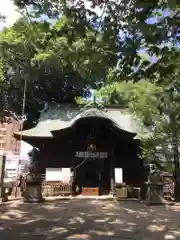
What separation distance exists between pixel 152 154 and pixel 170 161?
1317 mm

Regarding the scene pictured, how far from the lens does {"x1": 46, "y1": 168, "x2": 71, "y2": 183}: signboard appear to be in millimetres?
15938

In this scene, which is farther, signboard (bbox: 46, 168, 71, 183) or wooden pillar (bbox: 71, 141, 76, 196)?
wooden pillar (bbox: 71, 141, 76, 196)

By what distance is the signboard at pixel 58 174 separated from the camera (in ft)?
52.3

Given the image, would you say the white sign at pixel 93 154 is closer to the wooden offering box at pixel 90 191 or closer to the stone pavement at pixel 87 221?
the wooden offering box at pixel 90 191

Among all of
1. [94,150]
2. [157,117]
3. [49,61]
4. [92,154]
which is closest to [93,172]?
[92,154]

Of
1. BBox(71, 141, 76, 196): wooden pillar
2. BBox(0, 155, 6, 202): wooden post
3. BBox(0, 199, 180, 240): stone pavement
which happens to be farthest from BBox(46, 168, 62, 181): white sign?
BBox(0, 155, 6, 202): wooden post

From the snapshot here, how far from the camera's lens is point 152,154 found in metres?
15.3

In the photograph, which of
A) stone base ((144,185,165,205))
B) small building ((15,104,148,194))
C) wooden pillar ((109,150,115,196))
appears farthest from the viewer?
small building ((15,104,148,194))

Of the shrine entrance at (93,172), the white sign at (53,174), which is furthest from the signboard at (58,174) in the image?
the shrine entrance at (93,172)

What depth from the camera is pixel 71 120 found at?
18734mm

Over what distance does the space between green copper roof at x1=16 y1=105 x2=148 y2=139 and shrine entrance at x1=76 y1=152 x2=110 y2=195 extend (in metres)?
2.05

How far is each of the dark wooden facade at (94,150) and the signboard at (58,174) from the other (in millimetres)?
726

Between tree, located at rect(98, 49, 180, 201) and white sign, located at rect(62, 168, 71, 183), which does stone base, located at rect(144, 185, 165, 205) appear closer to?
tree, located at rect(98, 49, 180, 201)

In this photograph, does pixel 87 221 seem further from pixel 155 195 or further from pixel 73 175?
pixel 73 175
